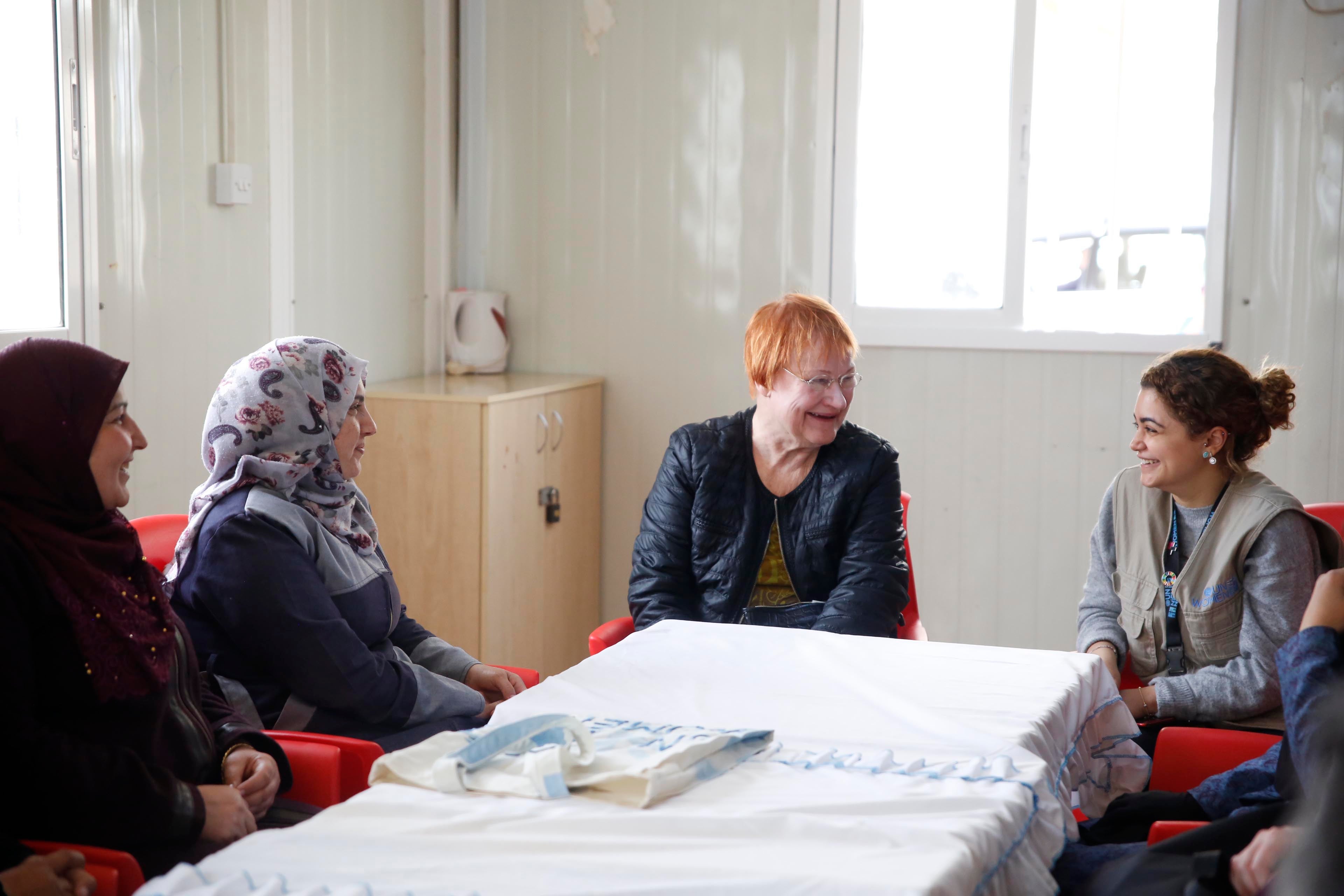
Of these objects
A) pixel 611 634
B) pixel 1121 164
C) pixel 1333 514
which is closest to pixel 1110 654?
pixel 1333 514

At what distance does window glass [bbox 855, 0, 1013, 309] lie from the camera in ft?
11.4

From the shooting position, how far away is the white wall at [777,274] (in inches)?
127

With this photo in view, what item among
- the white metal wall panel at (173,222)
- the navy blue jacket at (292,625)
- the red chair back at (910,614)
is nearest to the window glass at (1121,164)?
the red chair back at (910,614)

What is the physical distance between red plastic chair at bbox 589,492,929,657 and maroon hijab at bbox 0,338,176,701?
2.86ft

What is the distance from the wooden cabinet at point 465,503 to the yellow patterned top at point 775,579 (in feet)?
3.29

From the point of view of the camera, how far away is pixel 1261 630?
6.58 ft

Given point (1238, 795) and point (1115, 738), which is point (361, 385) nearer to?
point (1115, 738)

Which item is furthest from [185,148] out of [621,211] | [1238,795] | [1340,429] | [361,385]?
[1340,429]

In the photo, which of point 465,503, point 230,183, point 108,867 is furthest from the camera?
point 465,503

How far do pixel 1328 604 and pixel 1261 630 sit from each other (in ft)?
1.99

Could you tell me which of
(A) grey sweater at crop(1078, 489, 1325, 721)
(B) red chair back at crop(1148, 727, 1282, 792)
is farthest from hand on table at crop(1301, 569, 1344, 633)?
(A) grey sweater at crop(1078, 489, 1325, 721)

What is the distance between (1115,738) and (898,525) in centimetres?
67

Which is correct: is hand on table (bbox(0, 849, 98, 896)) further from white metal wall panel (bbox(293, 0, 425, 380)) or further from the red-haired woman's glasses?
white metal wall panel (bbox(293, 0, 425, 380))

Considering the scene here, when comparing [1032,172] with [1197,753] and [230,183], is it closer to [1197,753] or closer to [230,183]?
[1197,753]
